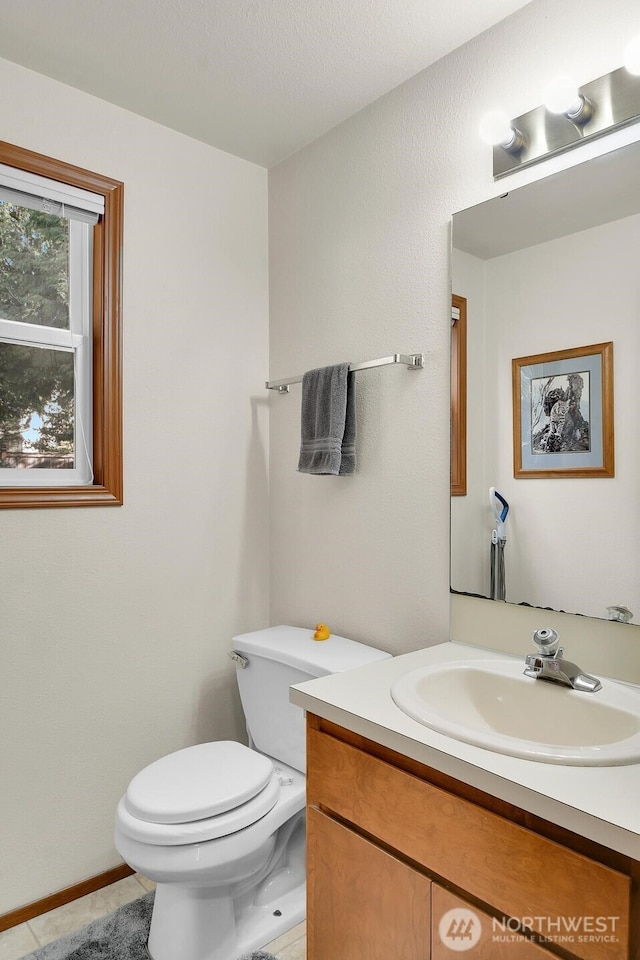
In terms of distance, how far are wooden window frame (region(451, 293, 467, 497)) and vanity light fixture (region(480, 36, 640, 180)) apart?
1.20 ft

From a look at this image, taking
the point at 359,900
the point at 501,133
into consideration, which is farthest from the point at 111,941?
the point at 501,133

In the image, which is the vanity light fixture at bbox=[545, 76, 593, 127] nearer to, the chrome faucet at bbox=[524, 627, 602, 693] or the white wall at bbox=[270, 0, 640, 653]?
the white wall at bbox=[270, 0, 640, 653]

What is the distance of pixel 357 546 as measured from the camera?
1.94 m

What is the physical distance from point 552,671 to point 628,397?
60 centimetres

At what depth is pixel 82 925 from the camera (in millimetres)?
1718

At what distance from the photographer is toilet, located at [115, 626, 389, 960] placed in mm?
1435

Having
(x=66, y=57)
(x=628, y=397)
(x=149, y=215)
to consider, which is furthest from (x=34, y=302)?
(x=628, y=397)

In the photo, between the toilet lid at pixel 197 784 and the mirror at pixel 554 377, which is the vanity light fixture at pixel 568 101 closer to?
the mirror at pixel 554 377

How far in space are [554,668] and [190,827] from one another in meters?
0.91

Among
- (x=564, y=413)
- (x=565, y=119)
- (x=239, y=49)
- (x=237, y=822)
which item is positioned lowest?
(x=237, y=822)

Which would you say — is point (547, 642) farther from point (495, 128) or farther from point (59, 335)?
point (59, 335)

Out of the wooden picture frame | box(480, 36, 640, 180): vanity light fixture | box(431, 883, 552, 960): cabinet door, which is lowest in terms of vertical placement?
box(431, 883, 552, 960): cabinet door

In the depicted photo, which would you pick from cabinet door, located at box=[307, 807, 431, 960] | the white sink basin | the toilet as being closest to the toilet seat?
the toilet

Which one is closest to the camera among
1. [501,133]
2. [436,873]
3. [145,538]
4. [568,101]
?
[436,873]
